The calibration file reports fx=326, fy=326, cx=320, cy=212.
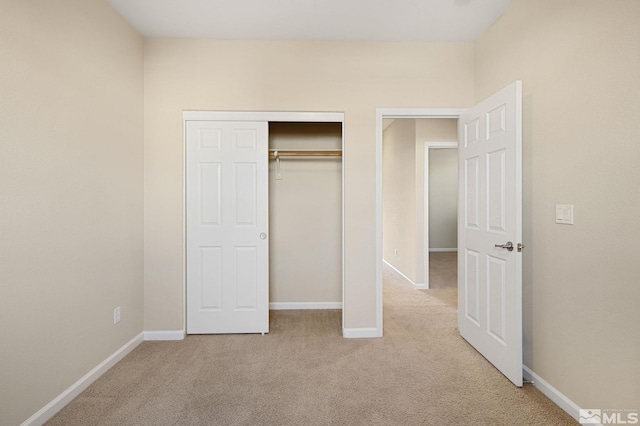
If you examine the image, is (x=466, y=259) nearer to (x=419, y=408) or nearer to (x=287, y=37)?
(x=419, y=408)

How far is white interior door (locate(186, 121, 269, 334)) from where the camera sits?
10.3ft

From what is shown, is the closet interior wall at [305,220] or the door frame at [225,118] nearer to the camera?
the door frame at [225,118]

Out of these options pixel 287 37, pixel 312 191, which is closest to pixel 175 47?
pixel 287 37

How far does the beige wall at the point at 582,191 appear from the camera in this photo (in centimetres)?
165

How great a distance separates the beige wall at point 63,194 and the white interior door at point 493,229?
2963mm

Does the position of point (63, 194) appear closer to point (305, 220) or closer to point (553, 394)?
point (305, 220)

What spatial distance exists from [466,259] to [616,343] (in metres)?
1.31

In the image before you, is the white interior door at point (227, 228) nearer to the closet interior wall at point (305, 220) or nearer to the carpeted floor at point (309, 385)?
the carpeted floor at point (309, 385)

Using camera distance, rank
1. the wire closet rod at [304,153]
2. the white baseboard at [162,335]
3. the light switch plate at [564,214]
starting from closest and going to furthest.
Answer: the light switch plate at [564,214]
the white baseboard at [162,335]
the wire closet rod at [304,153]

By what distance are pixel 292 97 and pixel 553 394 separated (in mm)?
3062

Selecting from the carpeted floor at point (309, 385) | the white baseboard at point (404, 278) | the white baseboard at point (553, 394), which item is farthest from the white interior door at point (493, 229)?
the white baseboard at point (404, 278)

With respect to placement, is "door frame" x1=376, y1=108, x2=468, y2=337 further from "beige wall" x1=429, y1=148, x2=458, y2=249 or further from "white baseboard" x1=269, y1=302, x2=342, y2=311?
"beige wall" x1=429, y1=148, x2=458, y2=249

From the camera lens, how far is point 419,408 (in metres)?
2.02

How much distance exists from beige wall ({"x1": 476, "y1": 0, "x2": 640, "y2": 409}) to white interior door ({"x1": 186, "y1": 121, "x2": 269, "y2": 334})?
7.34ft
